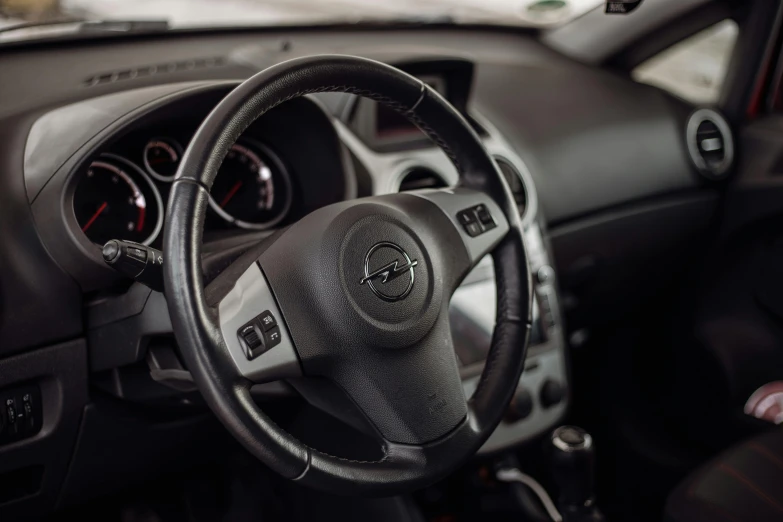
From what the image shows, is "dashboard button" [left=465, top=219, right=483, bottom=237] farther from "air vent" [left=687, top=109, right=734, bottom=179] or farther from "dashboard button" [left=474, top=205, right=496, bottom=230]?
A: "air vent" [left=687, top=109, right=734, bottom=179]

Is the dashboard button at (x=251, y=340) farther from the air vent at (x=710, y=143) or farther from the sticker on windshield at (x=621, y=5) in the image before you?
the air vent at (x=710, y=143)

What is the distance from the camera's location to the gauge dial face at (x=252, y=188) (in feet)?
4.48

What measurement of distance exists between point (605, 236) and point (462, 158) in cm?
84

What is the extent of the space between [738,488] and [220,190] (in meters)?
0.98

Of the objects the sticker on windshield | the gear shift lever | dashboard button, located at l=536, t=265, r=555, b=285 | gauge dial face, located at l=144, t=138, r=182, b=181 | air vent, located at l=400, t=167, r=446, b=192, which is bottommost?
the gear shift lever

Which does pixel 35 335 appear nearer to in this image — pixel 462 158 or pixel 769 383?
pixel 462 158

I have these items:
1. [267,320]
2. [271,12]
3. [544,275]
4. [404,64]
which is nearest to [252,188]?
[404,64]

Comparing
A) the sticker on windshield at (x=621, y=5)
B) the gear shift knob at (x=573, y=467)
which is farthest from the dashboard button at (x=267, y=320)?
the sticker on windshield at (x=621, y=5)

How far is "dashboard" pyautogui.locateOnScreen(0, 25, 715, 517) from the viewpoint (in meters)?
1.17

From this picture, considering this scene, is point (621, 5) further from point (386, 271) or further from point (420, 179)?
point (386, 271)

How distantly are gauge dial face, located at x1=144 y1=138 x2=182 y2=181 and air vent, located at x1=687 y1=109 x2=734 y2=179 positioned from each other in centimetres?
134

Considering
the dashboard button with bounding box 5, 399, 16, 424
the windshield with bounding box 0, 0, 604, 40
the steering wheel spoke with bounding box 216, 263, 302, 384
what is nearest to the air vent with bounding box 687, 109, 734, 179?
the windshield with bounding box 0, 0, 604, 40

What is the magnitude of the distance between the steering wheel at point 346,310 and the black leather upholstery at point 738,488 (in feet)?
1.27

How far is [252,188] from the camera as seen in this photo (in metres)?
1.41
